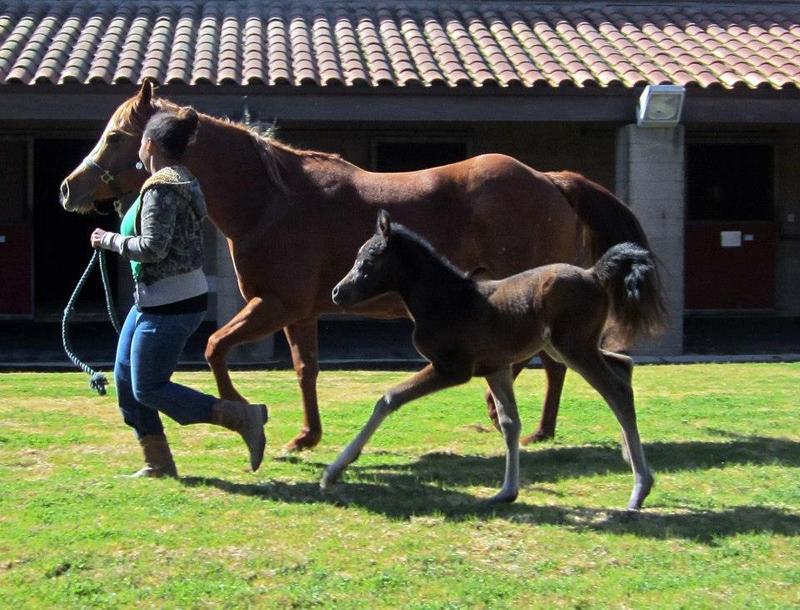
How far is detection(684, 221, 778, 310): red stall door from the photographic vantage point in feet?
56.4

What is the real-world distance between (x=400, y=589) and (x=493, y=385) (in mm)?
1722

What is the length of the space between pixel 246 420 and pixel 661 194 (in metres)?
8.24

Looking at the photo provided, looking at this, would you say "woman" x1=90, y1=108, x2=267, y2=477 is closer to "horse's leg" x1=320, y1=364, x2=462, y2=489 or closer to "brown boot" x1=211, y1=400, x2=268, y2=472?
"brown boot" x1=211, y1=400, x2=268, y2=472

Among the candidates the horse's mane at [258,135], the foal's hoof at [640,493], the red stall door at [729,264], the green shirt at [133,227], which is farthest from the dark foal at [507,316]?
the red stall door at [729,264]

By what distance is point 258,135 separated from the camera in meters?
7.59

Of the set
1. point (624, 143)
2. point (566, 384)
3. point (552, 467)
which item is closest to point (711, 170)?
point (624, 143)

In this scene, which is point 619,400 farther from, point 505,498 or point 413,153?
point 413,153

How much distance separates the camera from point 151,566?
16.0 feet

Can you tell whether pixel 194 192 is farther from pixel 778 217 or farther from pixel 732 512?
pixel 778 217

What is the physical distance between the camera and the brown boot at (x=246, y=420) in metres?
6.32

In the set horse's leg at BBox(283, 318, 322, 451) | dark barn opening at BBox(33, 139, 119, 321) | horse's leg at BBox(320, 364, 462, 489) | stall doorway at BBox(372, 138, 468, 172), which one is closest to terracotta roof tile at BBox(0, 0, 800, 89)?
stall doorway at BBox(372, 138, 468, 172)

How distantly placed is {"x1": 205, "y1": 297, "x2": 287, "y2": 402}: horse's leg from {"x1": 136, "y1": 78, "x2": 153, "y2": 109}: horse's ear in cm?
139

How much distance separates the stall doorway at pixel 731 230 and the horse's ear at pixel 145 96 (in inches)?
456

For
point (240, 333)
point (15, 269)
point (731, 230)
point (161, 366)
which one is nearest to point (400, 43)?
point (731, 230)
